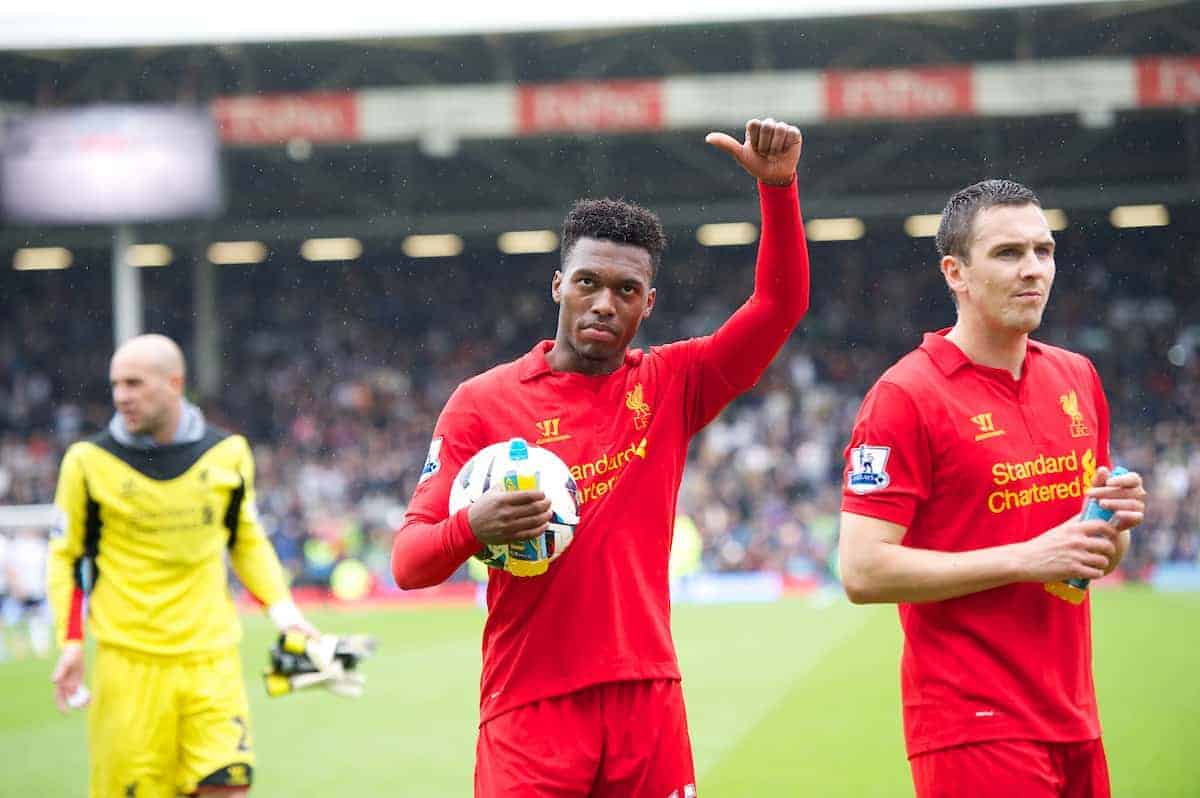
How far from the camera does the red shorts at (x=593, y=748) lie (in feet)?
11.4

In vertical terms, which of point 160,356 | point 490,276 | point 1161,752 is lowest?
point 1161,752

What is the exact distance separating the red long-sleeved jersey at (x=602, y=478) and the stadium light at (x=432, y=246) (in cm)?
2509

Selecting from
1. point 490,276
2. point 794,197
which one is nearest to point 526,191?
point 490,276

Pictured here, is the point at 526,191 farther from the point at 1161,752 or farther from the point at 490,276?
the point at 1161,752

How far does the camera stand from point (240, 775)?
5402 mm

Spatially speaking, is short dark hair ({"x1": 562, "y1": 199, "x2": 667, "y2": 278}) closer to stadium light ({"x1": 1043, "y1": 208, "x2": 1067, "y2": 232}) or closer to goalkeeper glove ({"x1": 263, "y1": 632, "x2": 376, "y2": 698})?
goalkeeper glove ({"x1": 263, "y1": 632, "x2": 376, "y2": 698})

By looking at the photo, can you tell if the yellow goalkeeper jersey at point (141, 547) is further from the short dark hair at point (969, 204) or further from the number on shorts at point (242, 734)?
the short dark hair at point (969, 204)

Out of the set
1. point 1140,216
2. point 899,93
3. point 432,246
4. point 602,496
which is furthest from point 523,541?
point 432,246

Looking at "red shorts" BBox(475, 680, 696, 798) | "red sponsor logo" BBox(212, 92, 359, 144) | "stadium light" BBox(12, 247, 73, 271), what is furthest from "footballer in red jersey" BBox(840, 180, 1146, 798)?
"stadium light" BBox(12, 247, 73, 271)

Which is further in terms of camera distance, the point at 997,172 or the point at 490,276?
the point at 490,276

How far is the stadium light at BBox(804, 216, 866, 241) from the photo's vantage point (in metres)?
27.3

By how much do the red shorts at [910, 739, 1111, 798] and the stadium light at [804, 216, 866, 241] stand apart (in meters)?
23.6

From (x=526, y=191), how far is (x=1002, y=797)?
2583 cm

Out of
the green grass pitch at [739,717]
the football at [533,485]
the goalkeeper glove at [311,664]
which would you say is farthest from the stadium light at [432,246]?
the football at [533,485]
